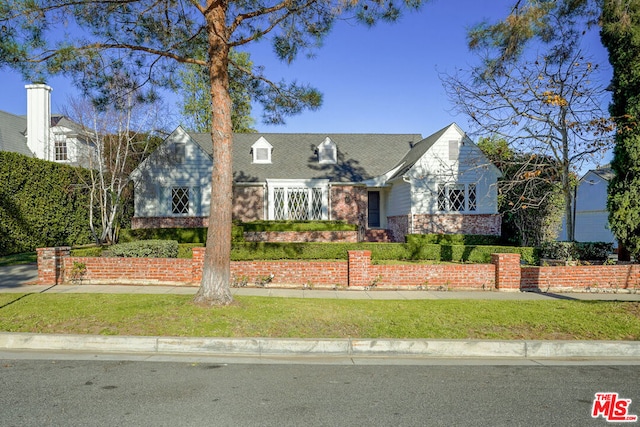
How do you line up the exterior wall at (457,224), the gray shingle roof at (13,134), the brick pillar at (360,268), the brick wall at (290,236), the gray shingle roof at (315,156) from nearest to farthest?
the brick pillar at (360,268)
the brick wall at (290,236)
the exterior wall at (457,224)
the gray shingle roof at (315,156)
the gray shingle roof at (13,134)

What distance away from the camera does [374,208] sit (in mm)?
26344

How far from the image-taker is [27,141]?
2697 centimetres

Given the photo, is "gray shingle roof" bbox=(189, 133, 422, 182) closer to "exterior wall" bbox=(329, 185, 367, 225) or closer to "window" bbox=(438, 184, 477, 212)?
"exterior wall" bbox=(329, 185, 367, 225)

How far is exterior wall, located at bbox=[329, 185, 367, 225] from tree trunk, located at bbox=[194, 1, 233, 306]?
51.9 ft

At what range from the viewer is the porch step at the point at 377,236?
23.5 metres

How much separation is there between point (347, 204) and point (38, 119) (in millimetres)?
18998

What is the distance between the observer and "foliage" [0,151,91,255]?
16.2 m

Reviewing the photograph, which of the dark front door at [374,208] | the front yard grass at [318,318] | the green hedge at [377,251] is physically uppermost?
the dark front door at [374,208]

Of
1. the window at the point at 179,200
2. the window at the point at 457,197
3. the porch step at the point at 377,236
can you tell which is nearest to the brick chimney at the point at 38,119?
the window at the point at 179,200

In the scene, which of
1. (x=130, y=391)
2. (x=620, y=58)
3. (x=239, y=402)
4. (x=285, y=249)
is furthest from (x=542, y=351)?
(x=285, y=249)

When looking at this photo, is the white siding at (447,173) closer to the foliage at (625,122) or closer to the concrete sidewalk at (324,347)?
the foliage at (625,122)

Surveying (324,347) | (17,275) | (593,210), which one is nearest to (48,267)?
(17,275)

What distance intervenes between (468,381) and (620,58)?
9260 millimetres
